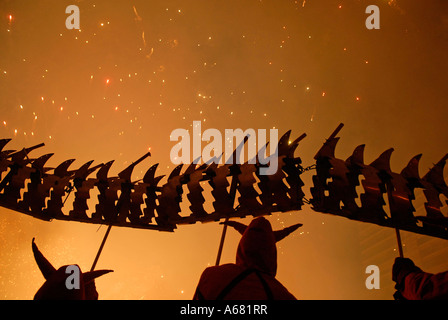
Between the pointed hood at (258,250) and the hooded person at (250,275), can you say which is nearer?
the hooded person at (250,275)

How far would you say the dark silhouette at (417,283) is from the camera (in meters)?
1.25

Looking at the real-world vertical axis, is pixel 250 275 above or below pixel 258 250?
below

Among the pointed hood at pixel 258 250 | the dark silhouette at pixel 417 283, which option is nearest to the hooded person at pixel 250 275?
the pointed hood at pixel 258 250

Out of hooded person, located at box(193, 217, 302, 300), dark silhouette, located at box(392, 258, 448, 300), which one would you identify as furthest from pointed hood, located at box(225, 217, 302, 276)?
dark silhouette, located at box(392, 258, 448, 300)

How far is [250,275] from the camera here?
143 cm

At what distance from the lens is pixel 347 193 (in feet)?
7.06

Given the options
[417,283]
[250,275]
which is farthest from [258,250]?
[417,283]

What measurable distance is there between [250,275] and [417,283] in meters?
0.84

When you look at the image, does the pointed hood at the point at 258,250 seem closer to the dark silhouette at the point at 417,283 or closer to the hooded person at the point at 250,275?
the hooded person at the point at 250,275

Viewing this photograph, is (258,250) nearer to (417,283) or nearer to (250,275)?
(250,275)

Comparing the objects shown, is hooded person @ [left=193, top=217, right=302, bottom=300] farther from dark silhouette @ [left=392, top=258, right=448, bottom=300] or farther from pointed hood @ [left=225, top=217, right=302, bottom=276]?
dark silhouette @ [left=392, top=258, right=448, bottom=300]

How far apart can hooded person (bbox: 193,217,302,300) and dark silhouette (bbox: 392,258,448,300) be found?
612 millimetres

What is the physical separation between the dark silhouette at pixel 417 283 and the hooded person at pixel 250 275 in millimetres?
612
